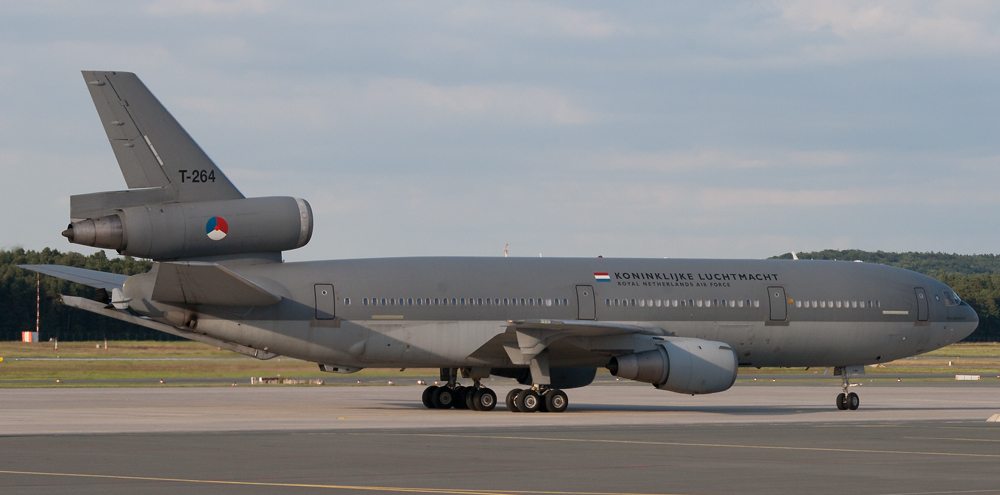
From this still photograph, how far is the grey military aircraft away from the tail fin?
0.10 ft

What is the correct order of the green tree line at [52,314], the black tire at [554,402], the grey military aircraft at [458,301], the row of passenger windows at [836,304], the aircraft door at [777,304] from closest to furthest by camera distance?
the grey military aircraft at [458,301] < the black tire at [554,402] < the aircraft door at [777,304] < the row of passenger windows at [836,304] < the green tree line at [52,314]

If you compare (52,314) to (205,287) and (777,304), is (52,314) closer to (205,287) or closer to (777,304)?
(205,287)

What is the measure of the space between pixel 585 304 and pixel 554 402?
2856 mm

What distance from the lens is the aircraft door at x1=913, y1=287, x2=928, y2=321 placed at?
113 feet

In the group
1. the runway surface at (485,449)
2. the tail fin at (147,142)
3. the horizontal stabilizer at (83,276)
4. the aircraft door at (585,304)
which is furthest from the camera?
the aircraft door at (585,304)

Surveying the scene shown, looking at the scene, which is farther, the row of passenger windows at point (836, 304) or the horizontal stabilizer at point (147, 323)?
the row of passenger windows at point (836, 304)

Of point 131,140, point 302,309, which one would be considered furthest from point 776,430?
point 131,140

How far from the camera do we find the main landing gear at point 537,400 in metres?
29.9

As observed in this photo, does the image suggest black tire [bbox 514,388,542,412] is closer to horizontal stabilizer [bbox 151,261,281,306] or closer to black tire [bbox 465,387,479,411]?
black tire [bbox 465,387,479,411]

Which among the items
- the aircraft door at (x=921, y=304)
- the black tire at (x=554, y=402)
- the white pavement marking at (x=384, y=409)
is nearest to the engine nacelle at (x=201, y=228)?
the white pavement marking at (x=384, y=409)

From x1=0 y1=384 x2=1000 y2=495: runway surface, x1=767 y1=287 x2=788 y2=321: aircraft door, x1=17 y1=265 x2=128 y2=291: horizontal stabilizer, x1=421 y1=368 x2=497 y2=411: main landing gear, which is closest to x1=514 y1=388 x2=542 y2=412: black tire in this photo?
x1=0 y1=384 x2=1000 y2=495: runway surface

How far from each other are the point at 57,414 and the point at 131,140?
6.64 metres

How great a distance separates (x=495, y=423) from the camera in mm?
25438

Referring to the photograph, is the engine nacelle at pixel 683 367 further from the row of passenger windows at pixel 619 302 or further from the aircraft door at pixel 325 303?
the aircraft door at pixel 325 303
